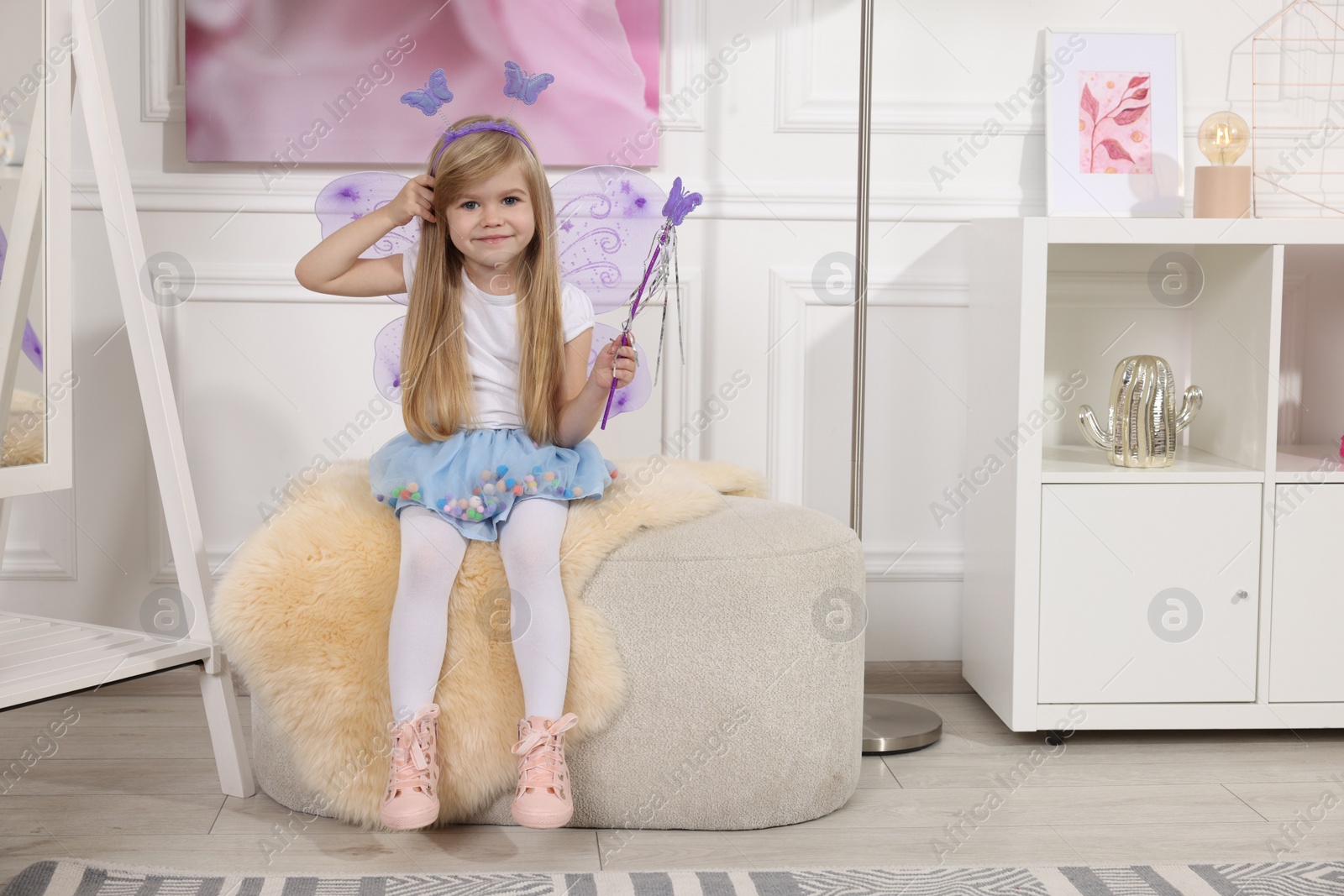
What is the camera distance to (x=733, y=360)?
198 cm

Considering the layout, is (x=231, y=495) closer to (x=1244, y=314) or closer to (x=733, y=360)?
(x=733, y=360)

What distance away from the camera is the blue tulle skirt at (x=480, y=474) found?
1.34m

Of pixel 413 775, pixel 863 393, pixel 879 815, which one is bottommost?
pixel 879 815

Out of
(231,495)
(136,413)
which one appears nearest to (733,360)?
(231,495)

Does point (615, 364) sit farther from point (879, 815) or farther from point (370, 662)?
point (879, 815)

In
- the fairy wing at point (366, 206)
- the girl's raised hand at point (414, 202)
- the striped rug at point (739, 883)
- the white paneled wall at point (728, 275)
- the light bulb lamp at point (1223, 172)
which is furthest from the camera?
the white paneled wall at point (728, 275)

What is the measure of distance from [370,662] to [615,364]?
448mm

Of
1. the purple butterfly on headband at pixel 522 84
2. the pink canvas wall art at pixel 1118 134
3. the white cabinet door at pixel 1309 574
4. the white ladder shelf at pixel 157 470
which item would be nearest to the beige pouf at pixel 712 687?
the white ladder shelf at pixel 157 470

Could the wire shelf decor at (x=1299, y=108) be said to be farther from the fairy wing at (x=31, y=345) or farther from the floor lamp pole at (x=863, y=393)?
the fairy wing at (x=31, y=345)

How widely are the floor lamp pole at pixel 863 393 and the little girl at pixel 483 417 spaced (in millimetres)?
442

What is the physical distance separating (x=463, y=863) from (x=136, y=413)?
1.09 metres

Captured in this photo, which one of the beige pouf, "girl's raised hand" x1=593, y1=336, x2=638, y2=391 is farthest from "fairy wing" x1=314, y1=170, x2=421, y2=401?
the beige pouf

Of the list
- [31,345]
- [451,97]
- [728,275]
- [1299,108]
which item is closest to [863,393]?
[728,275]

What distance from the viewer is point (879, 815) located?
55.7 inches
